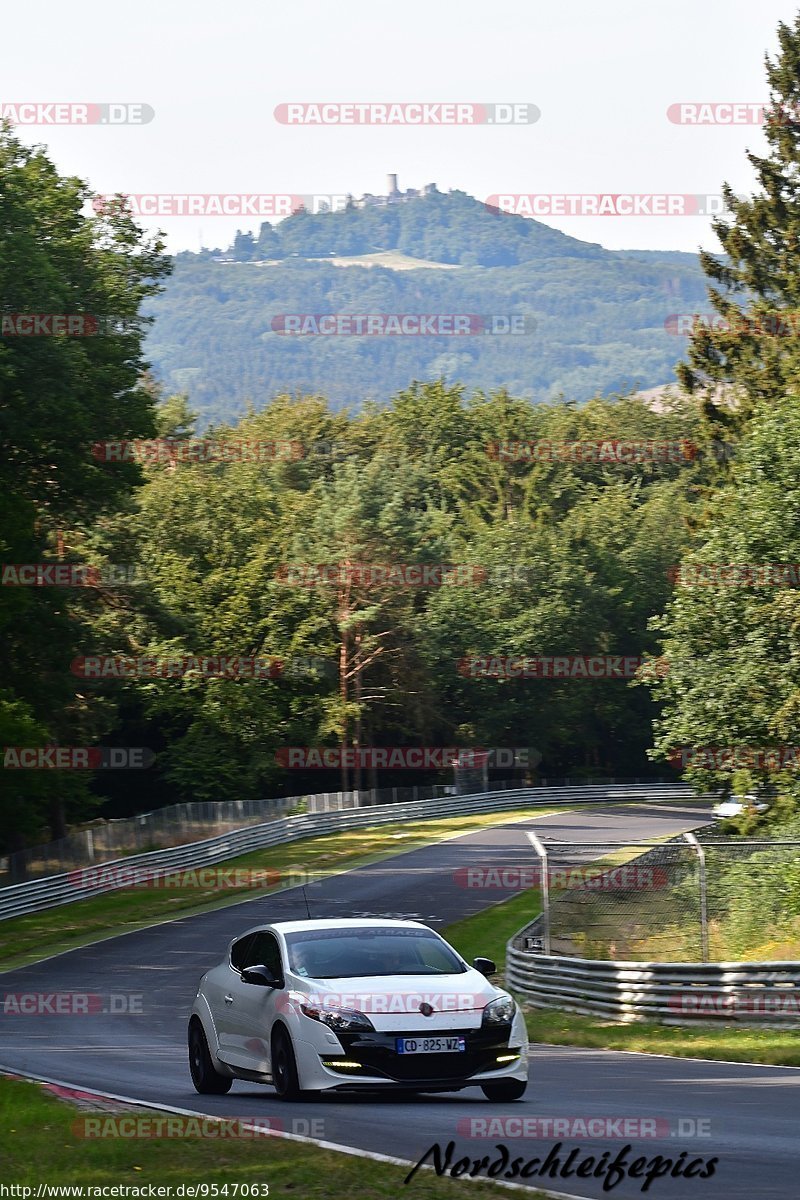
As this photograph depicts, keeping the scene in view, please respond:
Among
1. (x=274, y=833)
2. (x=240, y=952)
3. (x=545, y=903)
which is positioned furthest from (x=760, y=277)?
(x=240, y=952)

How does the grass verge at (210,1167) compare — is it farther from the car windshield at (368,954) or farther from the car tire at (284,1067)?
the car windshield at (368,954)

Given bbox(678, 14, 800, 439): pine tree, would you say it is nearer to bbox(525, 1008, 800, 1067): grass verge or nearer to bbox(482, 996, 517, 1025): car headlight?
bbox(525, 1008, 800, 1067): grass verge

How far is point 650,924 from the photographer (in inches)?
830

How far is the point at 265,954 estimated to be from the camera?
13.3 m

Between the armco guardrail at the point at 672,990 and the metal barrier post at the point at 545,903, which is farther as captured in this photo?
the metal barrier post at the point at 545,903

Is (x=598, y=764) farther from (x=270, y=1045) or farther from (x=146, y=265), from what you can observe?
(x=270, y=1045)

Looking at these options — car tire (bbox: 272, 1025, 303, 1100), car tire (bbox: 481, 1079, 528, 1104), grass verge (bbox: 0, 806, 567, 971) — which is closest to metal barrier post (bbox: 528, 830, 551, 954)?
car tire (bbox: 481, 1079, 528, 1104)

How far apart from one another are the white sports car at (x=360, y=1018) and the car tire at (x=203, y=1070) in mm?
16

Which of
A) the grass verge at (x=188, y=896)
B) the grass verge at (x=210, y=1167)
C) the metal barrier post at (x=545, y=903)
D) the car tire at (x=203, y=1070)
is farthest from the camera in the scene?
the grass verge at (x=188, y=896)

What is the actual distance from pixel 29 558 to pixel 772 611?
17.6 meters

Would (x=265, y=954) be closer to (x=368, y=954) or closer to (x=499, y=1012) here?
(x=368, y=954)

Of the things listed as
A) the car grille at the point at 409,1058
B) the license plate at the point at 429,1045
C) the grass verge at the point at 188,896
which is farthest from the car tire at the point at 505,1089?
the grass verge at the point at 188,896

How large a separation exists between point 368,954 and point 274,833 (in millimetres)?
41826

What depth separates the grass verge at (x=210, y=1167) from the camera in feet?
28.5
